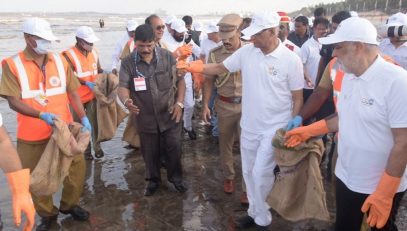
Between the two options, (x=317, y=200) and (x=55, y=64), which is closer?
(x=317, y=200)

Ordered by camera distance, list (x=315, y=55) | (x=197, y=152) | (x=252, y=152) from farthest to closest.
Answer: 1. (x=197, y=152)
2. (x=315, y=55)
3. (x=252, y=152)

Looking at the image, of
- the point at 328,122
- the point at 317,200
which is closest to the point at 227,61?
the point at 328,122

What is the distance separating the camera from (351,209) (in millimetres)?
2572

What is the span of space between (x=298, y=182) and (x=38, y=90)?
2483 mm

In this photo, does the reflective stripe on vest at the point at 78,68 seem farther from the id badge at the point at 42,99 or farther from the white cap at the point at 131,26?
the id badge at the point at 42,99

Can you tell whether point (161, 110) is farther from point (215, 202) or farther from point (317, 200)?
point (317, 200)

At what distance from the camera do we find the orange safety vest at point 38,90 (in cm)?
343

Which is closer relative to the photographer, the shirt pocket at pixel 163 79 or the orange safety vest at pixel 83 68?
the shirt pocket at pixel 163 79

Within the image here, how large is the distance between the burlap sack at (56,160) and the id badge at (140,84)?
885 mm

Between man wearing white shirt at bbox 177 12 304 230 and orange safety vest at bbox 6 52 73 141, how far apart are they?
1757 millimetres

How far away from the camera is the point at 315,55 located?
18.1ft

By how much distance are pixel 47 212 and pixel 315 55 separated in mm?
4041

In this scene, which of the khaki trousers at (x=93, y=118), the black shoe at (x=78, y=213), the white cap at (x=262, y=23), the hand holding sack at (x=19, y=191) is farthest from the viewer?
the khaki trousers at (x=93, y=118)

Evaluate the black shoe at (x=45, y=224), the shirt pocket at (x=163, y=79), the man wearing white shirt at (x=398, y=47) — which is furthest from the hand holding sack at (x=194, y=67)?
the man wearing white shirt at (x=398, y=47)
